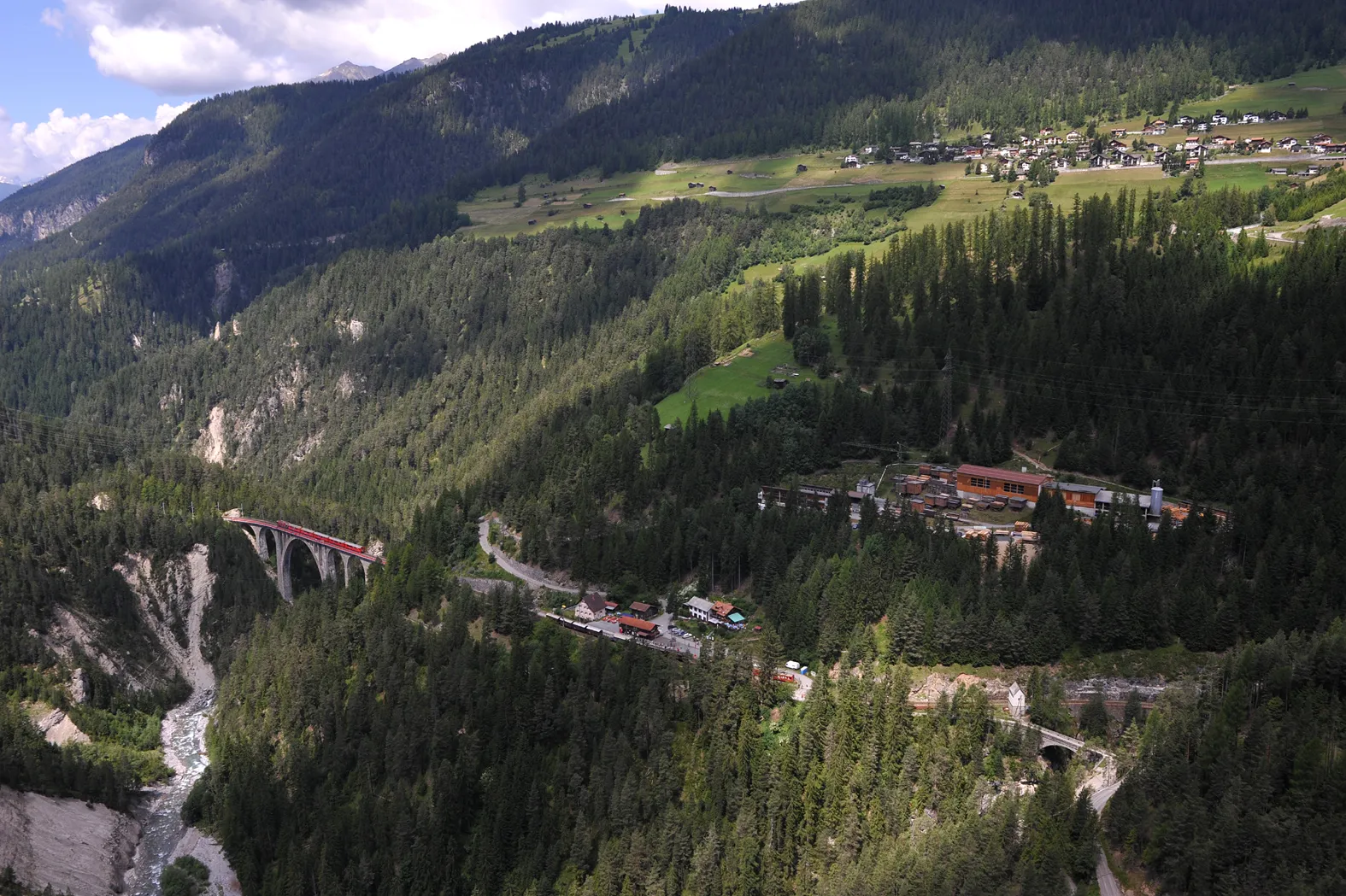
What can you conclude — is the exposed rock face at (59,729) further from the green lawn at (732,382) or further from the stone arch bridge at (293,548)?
the green lawn at (732,382)

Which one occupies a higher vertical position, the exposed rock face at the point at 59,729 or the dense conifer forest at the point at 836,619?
the dense conifer forest at the point at 836,619

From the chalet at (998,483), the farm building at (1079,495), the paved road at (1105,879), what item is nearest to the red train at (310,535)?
the chalet at (998,483)

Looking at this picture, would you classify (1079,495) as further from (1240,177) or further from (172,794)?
(1240,177)

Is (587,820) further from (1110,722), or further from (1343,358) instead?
(1343,358)

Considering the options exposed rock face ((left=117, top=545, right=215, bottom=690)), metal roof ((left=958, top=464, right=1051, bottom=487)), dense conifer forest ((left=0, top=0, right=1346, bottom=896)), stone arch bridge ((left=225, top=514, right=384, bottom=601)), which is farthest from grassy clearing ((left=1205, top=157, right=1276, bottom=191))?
exposed rock face ((left=117, top=545, right=215, bottom=690))

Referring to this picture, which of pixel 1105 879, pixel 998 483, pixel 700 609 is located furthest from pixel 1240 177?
pixel 1105 879

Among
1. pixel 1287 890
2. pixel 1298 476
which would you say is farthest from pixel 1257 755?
pixel 1298 476
